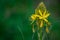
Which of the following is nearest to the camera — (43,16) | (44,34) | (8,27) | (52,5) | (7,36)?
(43,16)

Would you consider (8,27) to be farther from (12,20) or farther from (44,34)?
(44,34)

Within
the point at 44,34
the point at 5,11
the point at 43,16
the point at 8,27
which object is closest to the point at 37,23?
the point at 43,16

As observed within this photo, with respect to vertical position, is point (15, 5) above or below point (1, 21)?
above

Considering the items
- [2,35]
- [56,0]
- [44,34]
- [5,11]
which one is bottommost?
[44,34]

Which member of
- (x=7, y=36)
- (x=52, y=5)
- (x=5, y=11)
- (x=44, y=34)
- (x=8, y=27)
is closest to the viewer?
(x=44, y=34)

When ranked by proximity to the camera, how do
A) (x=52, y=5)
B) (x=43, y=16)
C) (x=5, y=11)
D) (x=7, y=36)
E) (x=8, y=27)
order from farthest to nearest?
1. (x=52, y=5)
2. (x=5, y=11)
3. (x=8, y=27)
4. (x=7, y=36)
5. (x=43, y=16)

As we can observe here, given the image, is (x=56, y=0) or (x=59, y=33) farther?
(x=56, y=0)

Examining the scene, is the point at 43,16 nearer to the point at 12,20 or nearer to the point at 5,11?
the point at 12,20

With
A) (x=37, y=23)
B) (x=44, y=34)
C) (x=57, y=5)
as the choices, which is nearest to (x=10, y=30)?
(x=44, y=34)

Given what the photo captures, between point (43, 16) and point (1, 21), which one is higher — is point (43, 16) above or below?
below
